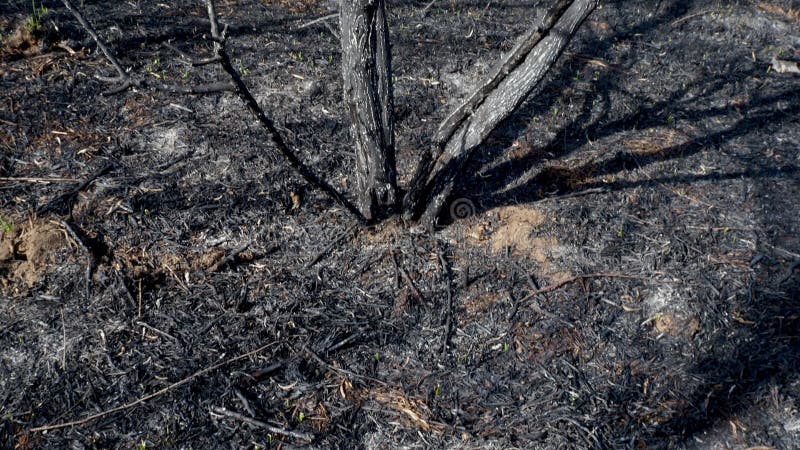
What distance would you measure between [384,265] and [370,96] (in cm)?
111

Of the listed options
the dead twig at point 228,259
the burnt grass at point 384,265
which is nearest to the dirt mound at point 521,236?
the burnt grass at point 384,265

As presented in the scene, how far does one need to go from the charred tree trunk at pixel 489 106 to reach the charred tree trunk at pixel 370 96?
0.25 m

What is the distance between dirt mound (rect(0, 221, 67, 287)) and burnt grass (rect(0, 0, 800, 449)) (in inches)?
0.7

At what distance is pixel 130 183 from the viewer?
13.8 ft

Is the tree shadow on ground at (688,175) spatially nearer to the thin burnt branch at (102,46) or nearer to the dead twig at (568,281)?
the dead twig at (568,281)

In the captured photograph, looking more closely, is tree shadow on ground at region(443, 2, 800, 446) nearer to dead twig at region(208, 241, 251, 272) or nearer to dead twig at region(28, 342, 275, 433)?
dead twig at region(208, 241, 251, 272)

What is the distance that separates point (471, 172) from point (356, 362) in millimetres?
1831

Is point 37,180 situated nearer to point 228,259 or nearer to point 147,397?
point 228,259

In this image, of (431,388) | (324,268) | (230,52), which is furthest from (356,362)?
(230,52)

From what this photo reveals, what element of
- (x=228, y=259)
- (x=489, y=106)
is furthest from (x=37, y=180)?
(x=489, y=106)

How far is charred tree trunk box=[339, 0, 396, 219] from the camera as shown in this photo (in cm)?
336

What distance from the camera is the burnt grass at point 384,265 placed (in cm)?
323

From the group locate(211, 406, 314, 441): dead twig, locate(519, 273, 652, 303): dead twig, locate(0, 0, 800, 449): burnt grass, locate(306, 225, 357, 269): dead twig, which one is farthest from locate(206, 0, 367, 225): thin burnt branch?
locate(211, 406, 314, 441): dead twig

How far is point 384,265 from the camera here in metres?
3.96
